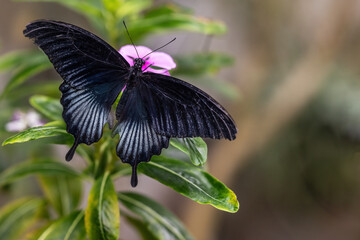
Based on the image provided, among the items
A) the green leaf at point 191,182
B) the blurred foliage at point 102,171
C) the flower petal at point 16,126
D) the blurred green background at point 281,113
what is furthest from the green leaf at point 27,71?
the blurred green background at point 281,113

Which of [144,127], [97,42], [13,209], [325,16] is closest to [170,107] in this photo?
[144,127]

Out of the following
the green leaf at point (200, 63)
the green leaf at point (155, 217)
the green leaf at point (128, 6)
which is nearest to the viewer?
the green leaf at point (155, 217)

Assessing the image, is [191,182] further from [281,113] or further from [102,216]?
[281,113]

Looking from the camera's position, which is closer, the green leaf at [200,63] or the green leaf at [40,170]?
the green leaf at [40,170]

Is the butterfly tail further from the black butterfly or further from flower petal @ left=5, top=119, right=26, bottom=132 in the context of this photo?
flower petal @ left=5, top=119, right=26, bottom=132

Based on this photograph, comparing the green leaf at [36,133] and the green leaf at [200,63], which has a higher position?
the green leaf at [200,63]

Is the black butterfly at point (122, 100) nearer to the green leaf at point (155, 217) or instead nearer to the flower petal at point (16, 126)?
the green leaf at point (155, 217)
